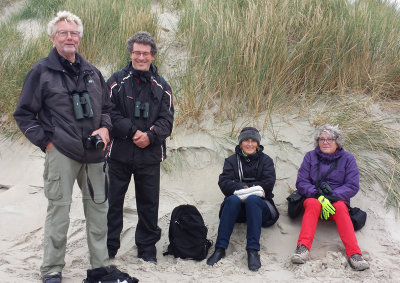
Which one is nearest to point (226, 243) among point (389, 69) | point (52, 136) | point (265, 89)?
point (52, 136)

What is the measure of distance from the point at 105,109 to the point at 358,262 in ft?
8.04

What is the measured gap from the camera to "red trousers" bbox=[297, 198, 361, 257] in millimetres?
4097

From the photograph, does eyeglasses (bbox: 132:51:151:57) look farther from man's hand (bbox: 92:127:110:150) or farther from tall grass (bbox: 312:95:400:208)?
tall grass (bbox: 312:95:400:208)

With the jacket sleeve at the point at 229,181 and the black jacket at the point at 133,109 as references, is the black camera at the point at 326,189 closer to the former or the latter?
the jacket sleeve at the point at 229,181

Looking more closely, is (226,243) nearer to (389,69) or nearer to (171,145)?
(171,145)

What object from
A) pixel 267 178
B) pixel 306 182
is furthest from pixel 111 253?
pixel 306 182

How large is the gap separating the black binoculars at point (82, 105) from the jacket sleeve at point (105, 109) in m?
0.20

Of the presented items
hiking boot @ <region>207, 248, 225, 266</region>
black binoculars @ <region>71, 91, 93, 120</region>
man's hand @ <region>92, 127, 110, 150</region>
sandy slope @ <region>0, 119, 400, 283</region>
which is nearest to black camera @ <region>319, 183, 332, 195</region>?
sandy slope @ <region>0, 119, 400, 283</region>

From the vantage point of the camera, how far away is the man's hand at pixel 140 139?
386cm

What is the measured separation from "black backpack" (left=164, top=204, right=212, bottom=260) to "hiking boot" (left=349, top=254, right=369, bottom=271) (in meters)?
1.29

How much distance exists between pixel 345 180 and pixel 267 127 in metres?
1.44

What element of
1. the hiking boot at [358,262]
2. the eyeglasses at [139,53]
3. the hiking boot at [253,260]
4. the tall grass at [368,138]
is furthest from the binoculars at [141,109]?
the tall grass at [368,138]

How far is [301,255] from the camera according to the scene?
13.4 ft

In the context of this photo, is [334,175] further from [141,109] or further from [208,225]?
[141,109]
